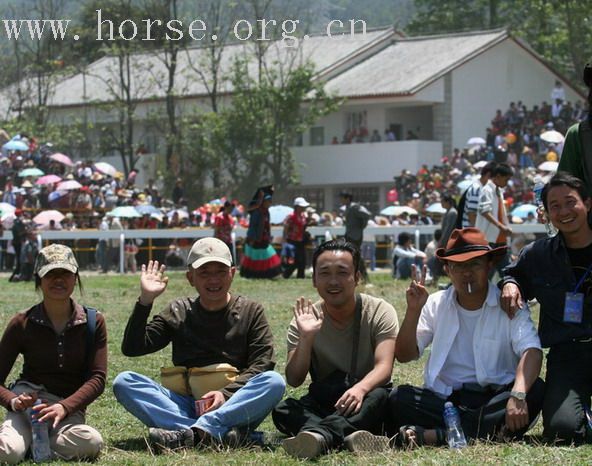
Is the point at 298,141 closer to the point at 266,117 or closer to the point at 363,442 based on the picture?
the point at 266,117

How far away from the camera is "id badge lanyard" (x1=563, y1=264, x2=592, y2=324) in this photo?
7145 millimetres

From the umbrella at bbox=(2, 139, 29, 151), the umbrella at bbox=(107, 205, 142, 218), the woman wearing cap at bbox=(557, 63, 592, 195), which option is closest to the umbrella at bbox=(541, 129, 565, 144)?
the umbrella at bbox=(107, 205, 142, 218)

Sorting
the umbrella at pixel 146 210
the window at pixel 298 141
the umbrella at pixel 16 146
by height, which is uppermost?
the window at pixel 298 141

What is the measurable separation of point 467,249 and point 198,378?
173 cm

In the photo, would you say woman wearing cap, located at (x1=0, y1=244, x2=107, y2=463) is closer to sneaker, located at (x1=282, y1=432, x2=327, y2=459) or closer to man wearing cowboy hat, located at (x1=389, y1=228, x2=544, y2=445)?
sneaker, located at (x1=282, y1=432, x2=327, y2=459)

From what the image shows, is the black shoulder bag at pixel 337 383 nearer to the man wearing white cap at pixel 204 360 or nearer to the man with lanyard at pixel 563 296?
A: the man wearing white cap at pixel 204 360

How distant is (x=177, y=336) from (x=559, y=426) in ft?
7.43

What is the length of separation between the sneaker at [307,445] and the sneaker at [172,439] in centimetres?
65

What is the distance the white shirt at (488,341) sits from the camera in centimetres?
709

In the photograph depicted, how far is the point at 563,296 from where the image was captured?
7.21 m

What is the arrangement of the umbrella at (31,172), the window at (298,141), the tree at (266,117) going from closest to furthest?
the umbrella at (31,172), the tree at (266,117), the window at (298,141)

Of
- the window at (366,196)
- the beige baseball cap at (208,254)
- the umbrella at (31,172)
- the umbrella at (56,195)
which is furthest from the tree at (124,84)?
the beige baseball cap at (208,254)

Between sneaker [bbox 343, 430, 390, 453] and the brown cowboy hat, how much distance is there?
1.10 m

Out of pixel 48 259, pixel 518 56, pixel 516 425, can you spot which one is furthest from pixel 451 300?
pixel 518 56
